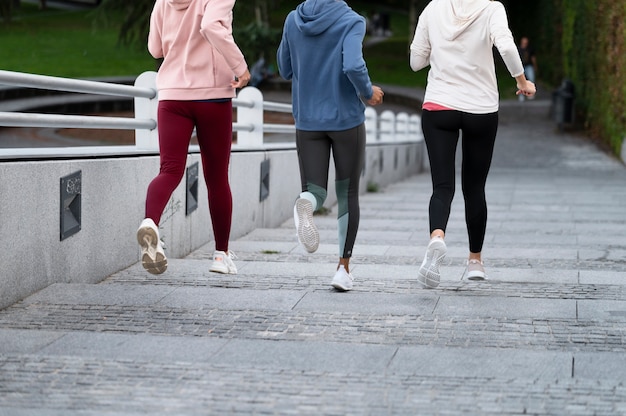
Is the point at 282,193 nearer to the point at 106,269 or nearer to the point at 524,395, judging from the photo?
the point at 106,269

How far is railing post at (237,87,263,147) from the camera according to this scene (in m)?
9.70

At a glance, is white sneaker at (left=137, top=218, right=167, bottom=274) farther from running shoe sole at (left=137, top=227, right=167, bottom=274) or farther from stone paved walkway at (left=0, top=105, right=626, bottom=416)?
stone paved walkway at (left=0, top=105, right=626, bottom=416)

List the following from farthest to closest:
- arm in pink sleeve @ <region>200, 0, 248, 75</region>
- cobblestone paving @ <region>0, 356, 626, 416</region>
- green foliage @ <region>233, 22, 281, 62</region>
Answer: green foliage @ <region>233, 22, 281, 62</region>, arm in pink sleeve @ <region>200, 0, 248, 75</region>, cobblestone paving @ <region>0, 356, 626, 416</region>

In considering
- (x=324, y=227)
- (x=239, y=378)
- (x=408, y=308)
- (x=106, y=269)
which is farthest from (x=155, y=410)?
(x=324, y=227)

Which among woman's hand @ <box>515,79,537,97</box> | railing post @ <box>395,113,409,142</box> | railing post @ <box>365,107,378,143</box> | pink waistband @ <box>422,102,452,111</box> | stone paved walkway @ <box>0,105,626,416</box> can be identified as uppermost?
woman's hand @ <box>515,79,537,97</box>

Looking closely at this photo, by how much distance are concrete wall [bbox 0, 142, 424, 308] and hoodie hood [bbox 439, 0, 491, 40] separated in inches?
83.9

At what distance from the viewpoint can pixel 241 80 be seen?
583 cm

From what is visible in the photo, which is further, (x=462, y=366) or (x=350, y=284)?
(x=350, y=284)

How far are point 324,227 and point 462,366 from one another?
6.63 m

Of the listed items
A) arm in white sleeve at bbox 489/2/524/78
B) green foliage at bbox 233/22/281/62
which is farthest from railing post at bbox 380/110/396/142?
green foliage at bbox 233/22/281/62

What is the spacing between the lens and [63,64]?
38.5 meters

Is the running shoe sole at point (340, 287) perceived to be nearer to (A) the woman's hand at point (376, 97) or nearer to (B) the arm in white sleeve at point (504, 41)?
(A) the woman's hand at point (376, 97)

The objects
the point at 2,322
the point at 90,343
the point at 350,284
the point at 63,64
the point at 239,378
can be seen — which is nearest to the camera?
the point at 239,378

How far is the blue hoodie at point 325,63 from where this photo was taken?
18.5 feet
